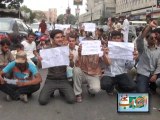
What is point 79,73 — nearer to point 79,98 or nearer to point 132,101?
point 79,98

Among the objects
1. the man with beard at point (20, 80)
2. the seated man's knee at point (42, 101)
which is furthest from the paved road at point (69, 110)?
the man with beard at point (20, 80)

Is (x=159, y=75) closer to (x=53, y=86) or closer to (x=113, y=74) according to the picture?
(x=113, y=74)

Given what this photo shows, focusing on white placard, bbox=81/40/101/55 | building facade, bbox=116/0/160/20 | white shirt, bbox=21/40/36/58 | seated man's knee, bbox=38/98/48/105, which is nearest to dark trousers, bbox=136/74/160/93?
white placard, bbox=81/40/101/55

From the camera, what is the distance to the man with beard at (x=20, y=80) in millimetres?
7027

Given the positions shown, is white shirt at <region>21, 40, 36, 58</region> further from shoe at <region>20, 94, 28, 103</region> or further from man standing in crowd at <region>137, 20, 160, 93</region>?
man standing in crowd at <region>137, 20, 160, 93</region>

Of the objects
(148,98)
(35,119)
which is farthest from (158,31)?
(35,119)

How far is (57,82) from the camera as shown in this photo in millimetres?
7125

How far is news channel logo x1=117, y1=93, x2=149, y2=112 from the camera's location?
19.5 feet

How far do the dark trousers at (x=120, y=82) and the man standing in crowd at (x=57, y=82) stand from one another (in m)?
0.75

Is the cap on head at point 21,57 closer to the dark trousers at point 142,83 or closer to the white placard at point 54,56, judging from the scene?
the white placard at point 54,56

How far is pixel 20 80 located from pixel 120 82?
2052mm

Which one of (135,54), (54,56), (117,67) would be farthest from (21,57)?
(135,54)

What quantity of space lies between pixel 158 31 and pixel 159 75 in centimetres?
123

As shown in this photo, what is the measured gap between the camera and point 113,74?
7.37 m
